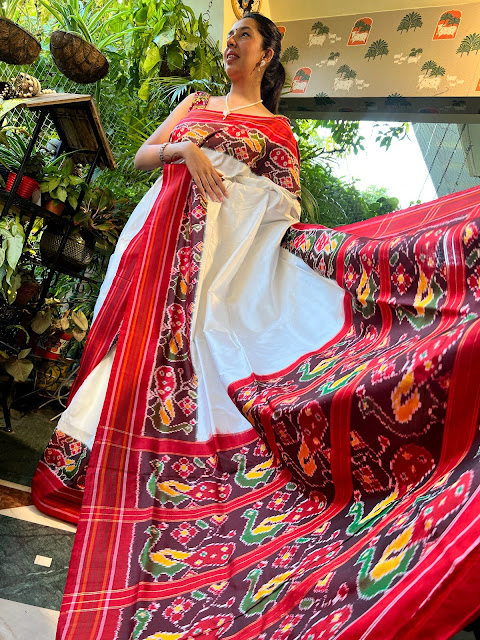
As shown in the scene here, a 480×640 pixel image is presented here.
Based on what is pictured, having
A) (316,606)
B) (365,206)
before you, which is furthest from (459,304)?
(365,206)

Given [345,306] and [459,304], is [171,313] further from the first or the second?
[459,304]

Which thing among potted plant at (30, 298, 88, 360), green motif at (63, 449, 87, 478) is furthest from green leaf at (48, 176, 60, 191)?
green motif at (63, 449, 87, 478)

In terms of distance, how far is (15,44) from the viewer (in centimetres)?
218

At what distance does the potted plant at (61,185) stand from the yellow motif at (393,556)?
76.2 inches

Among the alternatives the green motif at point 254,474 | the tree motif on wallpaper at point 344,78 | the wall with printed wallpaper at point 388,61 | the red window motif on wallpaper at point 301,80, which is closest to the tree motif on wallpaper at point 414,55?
the wall with printed wallpaper at point 388,61

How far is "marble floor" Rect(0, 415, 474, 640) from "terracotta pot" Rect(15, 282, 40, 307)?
2.47 ft

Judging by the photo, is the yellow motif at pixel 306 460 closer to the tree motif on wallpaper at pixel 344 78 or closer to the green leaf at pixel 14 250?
the green leaf at pixel 14 250

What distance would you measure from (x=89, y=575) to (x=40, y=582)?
0.28m

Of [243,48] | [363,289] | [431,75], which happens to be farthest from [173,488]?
[431,75]

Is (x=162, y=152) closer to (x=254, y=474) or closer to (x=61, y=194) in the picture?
(x=61, y=194)

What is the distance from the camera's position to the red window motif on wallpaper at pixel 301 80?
12.0ft

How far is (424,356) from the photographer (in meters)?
0.95

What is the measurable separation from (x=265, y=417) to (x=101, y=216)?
1.62 metres

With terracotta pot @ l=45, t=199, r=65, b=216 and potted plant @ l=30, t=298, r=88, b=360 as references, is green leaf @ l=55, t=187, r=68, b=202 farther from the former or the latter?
potted plant @ l=30, t=298, r=88, b=360
